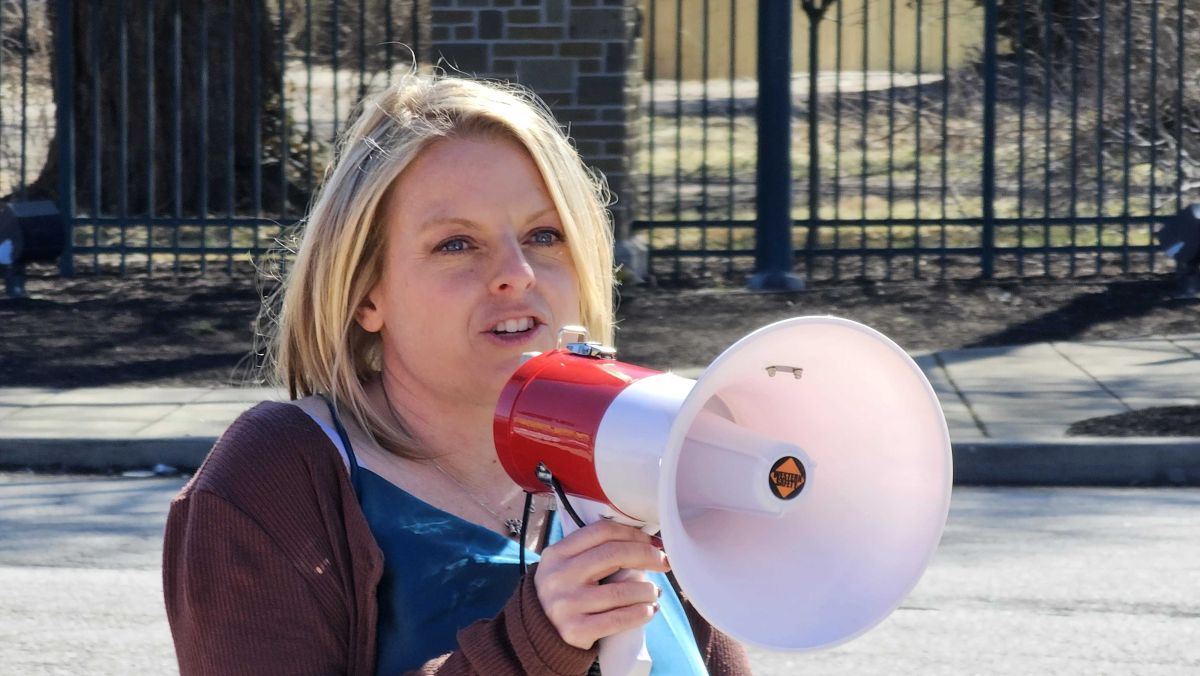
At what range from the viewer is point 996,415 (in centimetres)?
746

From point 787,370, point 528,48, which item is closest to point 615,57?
point 528,48

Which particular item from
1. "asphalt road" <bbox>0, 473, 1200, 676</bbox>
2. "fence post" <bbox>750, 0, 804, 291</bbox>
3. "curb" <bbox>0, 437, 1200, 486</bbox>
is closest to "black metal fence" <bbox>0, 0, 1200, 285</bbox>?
"fence post" <bbox>750, 0, 804, 291</bbox>

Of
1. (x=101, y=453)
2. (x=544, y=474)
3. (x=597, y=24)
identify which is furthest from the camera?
(x=597, y=24)

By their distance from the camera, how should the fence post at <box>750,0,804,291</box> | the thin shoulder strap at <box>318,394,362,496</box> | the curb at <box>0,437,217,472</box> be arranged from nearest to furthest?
the thin shoulder strap at <box>318,394,362,496</box>
the curb at <box>0,437,217,472</box>
the fence post at <box>750,0,804,291</box>

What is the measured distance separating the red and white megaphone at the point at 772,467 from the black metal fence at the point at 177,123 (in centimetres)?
882

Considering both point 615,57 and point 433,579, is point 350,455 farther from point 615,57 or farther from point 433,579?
point 615,57

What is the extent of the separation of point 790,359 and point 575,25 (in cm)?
858

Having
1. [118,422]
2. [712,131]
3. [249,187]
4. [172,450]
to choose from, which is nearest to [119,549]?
[172,450]

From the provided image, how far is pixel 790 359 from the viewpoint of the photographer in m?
1.81

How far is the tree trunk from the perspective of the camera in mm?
11047

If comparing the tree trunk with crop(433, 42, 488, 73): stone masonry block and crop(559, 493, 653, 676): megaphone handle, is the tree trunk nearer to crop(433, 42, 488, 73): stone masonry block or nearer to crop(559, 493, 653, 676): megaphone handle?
crop(433, 42, 488, 73): stone masonry block

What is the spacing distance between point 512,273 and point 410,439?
0.87 ft

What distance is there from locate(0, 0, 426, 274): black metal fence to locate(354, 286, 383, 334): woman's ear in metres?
8.36

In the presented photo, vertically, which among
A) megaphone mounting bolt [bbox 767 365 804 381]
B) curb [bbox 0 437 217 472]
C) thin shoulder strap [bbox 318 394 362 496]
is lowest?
curb [bbox 0 437 217 472]
